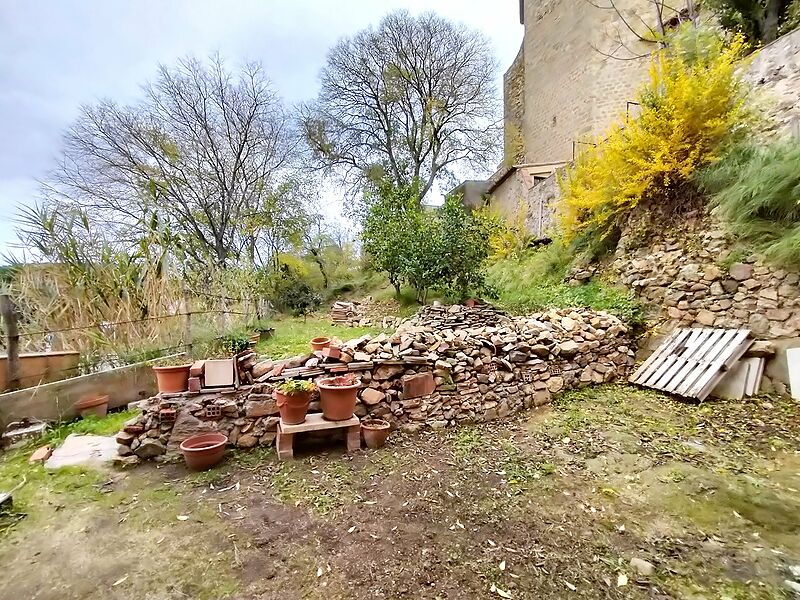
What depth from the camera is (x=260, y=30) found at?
34.3 ft

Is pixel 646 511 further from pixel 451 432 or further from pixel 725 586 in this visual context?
pixel 451 432

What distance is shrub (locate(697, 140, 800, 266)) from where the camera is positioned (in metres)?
3.47

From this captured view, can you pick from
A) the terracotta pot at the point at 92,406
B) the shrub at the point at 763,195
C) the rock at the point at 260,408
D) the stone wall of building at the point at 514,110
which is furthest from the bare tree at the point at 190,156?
the shrub at the point at 763,195

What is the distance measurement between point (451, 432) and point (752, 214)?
3939 millimetres

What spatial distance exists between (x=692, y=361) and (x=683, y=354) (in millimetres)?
187

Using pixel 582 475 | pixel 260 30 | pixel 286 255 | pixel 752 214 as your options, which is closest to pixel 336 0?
pixel 260 30

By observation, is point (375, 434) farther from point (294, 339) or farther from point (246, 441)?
point (294, 339)

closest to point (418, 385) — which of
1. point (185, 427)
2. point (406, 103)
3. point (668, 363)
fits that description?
point (185, 427)

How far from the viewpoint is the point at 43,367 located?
3645 mm

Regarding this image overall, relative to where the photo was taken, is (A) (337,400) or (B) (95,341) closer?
(A) (337,400)

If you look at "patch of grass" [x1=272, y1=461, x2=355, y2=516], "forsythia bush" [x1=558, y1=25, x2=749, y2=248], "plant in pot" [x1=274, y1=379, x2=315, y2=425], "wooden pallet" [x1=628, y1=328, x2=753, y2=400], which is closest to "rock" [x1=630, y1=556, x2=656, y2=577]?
"patch of grass" [x1=272, y1=461, x2=355, y2=516]

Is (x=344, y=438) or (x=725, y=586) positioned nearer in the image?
(x=725, y=586)

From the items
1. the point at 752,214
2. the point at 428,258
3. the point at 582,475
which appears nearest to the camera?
the point at 582,475

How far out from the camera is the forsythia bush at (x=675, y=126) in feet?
13.7
